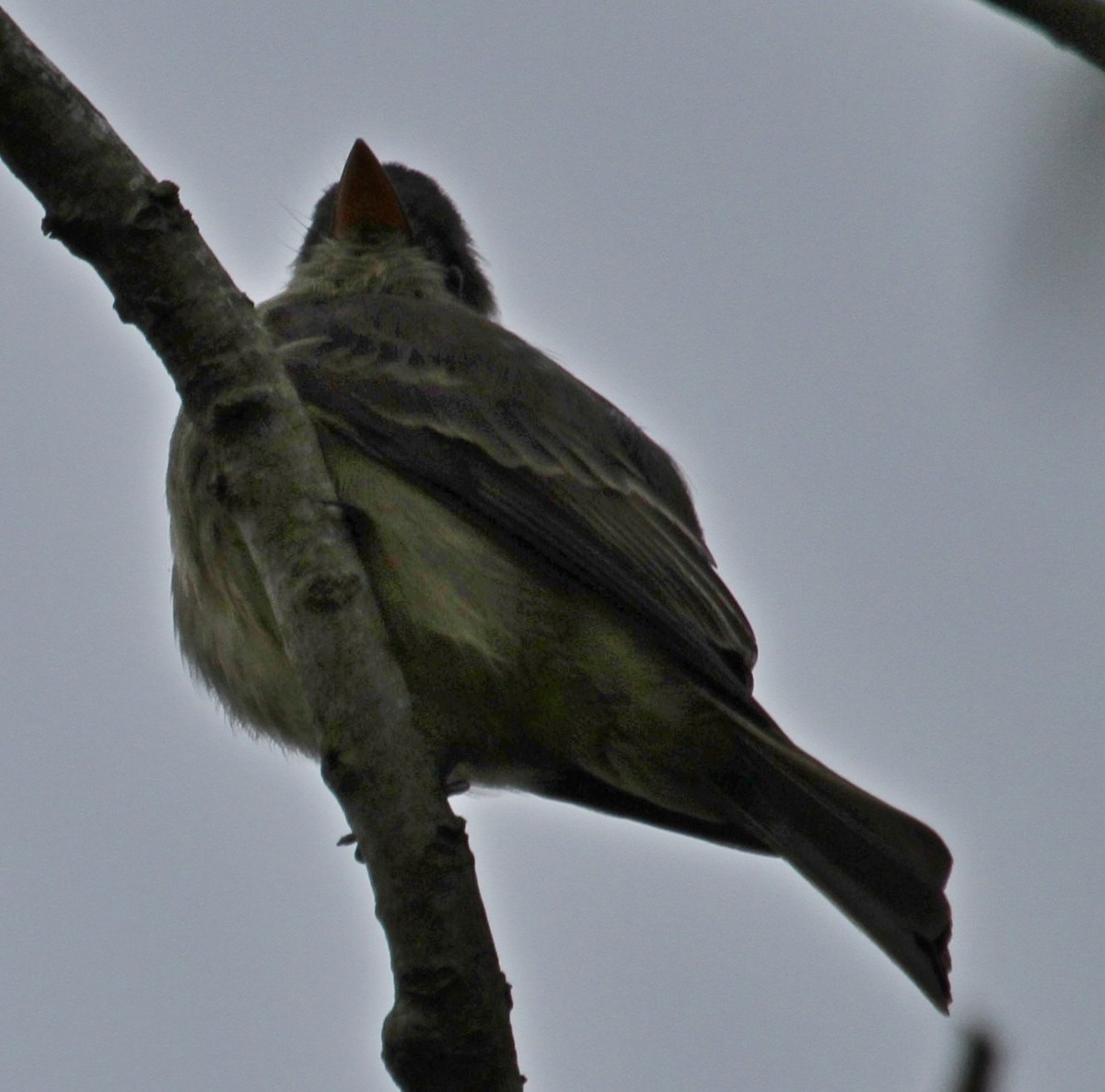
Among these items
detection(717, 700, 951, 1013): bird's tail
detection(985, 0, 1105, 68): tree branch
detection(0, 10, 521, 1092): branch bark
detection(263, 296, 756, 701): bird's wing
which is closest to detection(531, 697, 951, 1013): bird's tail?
detection(717, 700, 951, 1013): bird's tail

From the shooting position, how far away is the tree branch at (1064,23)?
1.73 m

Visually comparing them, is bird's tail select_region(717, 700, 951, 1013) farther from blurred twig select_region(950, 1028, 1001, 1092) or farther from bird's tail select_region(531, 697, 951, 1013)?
blurred twig select_region(950, 1028, 1001, 1092)

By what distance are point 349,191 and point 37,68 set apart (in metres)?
3.76

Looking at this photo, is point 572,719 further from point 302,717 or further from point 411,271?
point 411,271

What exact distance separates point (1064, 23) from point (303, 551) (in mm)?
2041

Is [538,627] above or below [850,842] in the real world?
above

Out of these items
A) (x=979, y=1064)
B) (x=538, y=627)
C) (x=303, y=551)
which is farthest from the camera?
(x=538, y=627)

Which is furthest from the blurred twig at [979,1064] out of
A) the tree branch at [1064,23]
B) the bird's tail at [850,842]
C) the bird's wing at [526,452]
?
the bird's wing at [526,452]

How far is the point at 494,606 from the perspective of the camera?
15.5 feet

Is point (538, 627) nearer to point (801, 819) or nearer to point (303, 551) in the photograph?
point (801, 819)

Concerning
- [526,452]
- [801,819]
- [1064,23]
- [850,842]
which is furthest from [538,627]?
[1064,23]

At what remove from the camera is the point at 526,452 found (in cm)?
528

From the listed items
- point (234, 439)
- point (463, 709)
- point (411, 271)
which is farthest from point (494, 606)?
point (411, 271)

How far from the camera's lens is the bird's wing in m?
4.86
